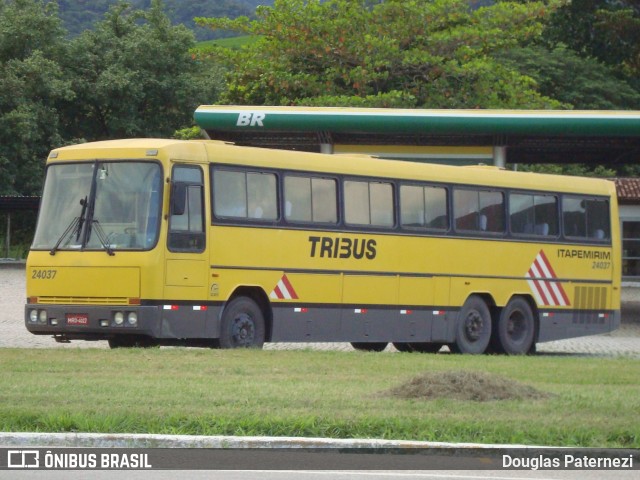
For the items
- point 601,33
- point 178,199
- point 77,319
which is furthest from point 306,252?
point 601,33

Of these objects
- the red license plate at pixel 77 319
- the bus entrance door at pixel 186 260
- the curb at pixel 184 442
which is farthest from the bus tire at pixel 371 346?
the curb at pixel 184 442

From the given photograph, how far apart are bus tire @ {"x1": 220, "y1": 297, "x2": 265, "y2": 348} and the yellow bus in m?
0.02

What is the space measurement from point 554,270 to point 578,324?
3.89 ft

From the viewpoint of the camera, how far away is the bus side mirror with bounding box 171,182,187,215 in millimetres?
18750

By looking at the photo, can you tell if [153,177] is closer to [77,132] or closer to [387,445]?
[387,445]

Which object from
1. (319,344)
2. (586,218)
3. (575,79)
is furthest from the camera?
(575,79)

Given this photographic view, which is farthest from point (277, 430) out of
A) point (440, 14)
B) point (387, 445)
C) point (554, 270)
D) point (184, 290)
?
point (440, 14)

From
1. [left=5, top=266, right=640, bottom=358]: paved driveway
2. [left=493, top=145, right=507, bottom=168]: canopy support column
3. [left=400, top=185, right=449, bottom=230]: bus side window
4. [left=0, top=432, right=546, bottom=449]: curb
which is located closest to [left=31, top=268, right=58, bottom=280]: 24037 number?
[left=5, top=266, right=640, bottom=358]: paved driveway

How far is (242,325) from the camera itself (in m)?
19.6

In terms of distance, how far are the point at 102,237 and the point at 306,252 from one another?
3.41 metres

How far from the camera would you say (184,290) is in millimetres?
18844

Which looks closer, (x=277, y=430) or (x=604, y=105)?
(x=277, y=430)

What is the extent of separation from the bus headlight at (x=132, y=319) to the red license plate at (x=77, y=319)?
0.62 meters

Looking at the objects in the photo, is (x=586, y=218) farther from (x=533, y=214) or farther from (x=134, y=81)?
(x=134, y=81)
